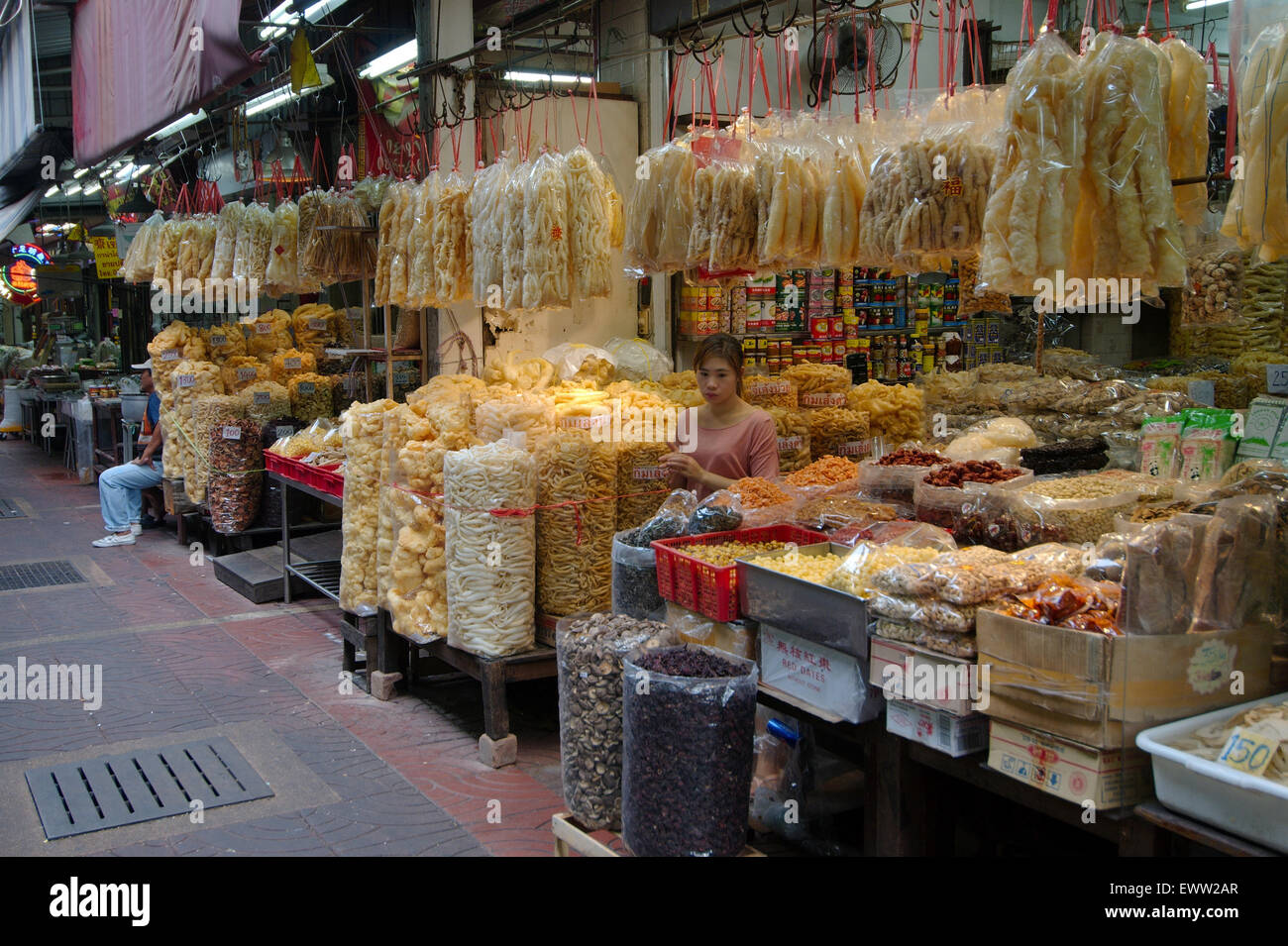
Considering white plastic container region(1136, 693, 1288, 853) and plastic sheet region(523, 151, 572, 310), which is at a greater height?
plastic sheet region(523, 151, 572, 310)

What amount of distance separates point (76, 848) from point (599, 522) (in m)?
2.31

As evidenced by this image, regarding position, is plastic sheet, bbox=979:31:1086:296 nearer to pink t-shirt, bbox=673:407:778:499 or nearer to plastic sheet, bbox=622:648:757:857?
plastic sheet, bbox=622:648:757:857

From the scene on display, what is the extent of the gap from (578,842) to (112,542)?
749 cm

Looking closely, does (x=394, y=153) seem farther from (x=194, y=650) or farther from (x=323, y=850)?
(x=323, y=850)

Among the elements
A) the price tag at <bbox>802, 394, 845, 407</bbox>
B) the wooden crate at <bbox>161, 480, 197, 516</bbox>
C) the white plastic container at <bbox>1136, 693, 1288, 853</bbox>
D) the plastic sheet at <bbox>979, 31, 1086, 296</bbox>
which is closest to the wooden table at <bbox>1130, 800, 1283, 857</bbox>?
the white plastic container at <bbox>1136, 693, 1288, 853</bbox>

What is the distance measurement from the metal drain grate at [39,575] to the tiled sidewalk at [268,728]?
0.19 metres

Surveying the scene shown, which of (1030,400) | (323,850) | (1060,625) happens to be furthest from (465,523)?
(1030,400)

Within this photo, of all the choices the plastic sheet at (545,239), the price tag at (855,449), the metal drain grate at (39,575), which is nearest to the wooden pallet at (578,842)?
the plastic sheet at (545,239)

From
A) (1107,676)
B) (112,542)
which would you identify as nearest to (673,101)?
(1107,676)

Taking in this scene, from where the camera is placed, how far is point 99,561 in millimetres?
8578

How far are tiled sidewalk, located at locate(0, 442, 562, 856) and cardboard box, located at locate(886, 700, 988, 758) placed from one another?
1.62 metres

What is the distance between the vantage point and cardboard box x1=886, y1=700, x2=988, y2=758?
262 cm

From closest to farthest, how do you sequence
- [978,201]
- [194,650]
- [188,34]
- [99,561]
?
[978,201] < [188,34] < [194,650] < [99,561]

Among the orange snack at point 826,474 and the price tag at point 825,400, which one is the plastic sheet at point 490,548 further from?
the price tag at point 825,400
